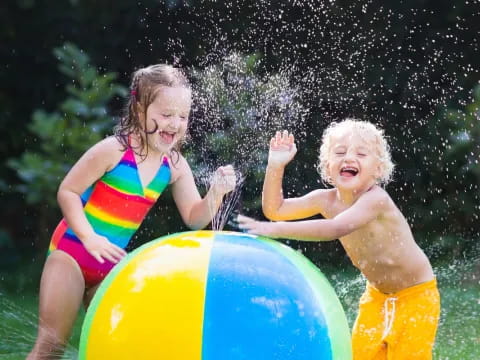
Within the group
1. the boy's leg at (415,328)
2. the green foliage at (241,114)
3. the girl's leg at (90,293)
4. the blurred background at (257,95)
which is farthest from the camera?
the blurred background at (257,95)

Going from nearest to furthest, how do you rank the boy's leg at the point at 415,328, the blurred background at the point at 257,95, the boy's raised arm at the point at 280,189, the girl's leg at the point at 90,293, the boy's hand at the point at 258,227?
the boy's hand at the point at 258,227, the boy's leg at the point at 415,328, the girl's leg at the point at 90,293, the boy's raised arm at the point at 280,189, the blurred background at the point at 257,95

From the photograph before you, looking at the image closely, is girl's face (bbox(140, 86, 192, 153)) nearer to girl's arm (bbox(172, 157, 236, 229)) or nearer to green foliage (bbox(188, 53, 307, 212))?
girl's arm (bbox(172, 157, 236, 229))

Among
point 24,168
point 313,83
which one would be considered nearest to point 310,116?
point 313,83

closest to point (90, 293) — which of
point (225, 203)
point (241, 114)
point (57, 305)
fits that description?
point (57, 305)

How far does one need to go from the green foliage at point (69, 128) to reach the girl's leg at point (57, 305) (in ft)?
10.8

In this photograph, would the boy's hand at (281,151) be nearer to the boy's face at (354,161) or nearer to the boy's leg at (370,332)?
the boy's face at (354,161)

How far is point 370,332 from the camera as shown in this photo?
383cm

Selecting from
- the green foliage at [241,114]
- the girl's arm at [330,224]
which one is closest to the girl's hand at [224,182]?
the girl's arm at [330,224]

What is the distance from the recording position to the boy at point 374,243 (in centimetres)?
373

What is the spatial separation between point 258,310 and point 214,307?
136mm

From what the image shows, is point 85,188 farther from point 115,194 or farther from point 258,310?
point 258,310

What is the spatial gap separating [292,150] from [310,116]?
10.8 ft

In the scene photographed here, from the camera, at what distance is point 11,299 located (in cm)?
676

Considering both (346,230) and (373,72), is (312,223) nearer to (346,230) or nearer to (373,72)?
(346,230)
